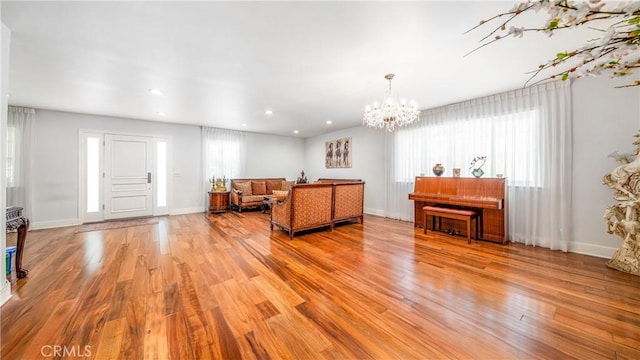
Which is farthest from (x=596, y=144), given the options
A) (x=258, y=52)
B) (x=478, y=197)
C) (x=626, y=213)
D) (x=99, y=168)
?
(x=99, y=168)

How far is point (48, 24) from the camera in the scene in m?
2.14

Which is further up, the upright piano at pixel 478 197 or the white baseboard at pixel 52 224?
the upright piano at pixel 478 197

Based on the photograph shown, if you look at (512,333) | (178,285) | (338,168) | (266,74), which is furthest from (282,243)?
(338,168)

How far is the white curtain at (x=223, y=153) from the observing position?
6711 mm

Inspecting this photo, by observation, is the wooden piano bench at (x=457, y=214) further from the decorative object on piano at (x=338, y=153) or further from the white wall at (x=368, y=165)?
the decorative object on piano at (x=338, y=153)

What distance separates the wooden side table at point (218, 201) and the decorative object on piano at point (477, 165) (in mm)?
5928

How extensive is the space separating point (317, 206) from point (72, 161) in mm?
5462

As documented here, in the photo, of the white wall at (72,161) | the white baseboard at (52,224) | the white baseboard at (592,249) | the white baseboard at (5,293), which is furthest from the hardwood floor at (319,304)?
the white wall at (72,161)

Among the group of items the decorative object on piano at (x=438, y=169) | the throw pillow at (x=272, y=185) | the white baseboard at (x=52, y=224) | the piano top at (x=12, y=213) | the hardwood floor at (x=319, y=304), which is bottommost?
the hardwood floor at (x=319, y=304)

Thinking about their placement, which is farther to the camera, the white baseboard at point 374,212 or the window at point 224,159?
the window at point 224,159

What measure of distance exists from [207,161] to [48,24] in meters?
4.75

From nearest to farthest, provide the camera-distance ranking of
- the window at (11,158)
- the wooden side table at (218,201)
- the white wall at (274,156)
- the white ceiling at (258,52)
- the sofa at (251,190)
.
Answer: the white ceiling at (258,52) < the window at (11,158) < the wooden side table at (218,201) < the sofa at (251,190) < the white wall at (274,156)

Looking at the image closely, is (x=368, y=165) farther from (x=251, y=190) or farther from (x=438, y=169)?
(x=251, y=190)

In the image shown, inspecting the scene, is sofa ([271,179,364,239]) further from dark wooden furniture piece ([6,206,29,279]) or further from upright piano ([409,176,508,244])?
dark wooden furniture piece ([6,206,29,279])
